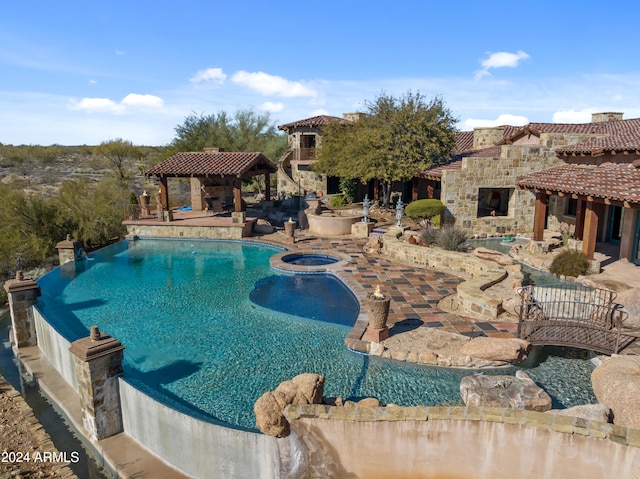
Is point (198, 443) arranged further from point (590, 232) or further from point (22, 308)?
point (590, 232)

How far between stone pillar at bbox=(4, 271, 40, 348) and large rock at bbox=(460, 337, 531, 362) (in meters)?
10.5

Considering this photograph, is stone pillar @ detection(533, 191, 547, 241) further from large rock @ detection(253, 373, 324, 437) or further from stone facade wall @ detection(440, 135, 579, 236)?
large rock @ detection(253, 373, 324, 437)

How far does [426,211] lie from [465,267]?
6896mm

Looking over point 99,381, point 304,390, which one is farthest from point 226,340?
point 304,390

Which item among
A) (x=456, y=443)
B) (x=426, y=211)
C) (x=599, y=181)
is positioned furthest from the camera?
(x=426, y=211)

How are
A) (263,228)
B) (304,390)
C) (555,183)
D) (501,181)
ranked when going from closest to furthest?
(304,390)
(555,183)
(501,181)
(263,228)

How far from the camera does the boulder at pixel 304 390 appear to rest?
21.5 ft

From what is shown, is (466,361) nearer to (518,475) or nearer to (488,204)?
(518,475)

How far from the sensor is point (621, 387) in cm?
708

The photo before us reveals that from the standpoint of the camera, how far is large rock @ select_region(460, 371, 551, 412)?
7.19m

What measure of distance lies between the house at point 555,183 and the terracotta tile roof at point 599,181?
0.02m

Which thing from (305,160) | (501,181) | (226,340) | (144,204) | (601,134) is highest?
(601,134)

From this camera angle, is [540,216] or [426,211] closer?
[540,216]

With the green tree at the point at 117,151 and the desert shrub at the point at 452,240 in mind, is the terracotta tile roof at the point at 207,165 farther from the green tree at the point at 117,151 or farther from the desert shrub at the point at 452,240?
the green tree at the point at 117,151
